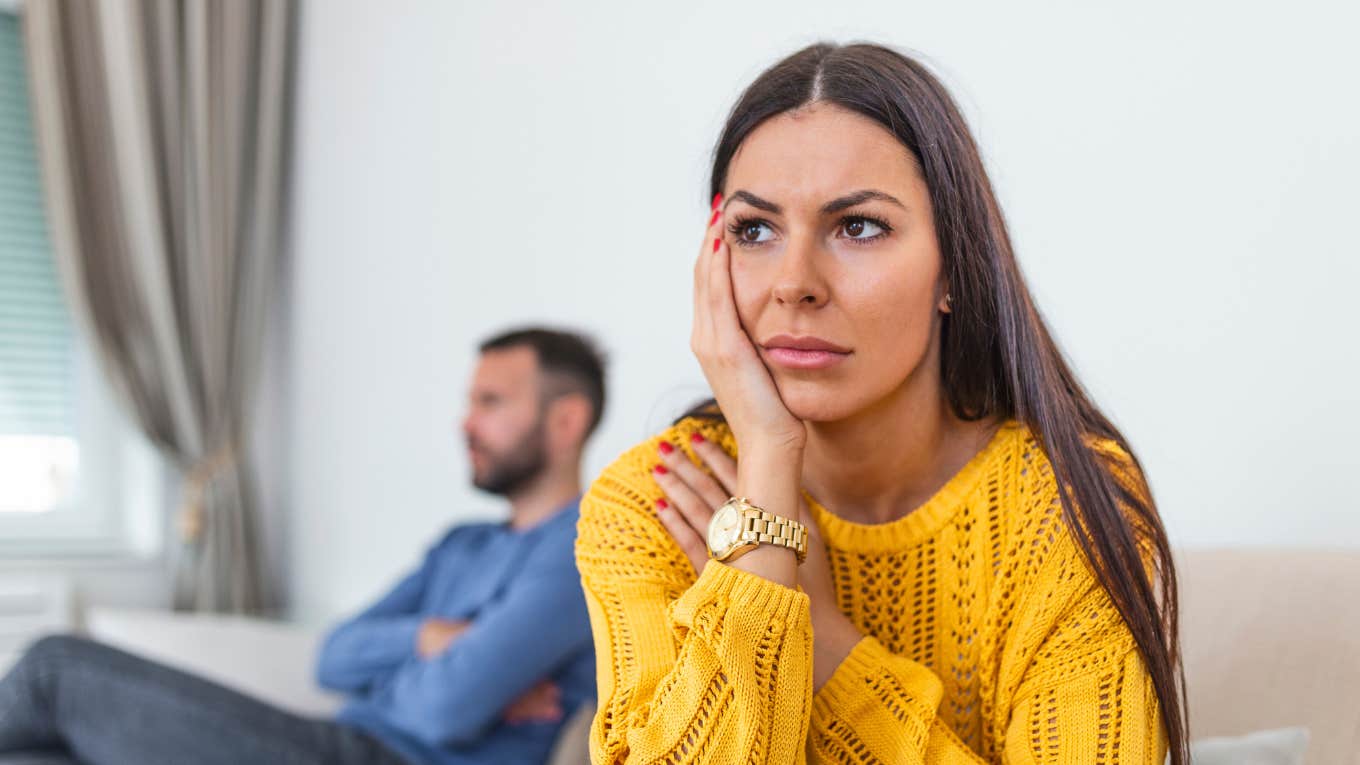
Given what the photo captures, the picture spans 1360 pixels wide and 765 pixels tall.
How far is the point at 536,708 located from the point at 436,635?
25 cm

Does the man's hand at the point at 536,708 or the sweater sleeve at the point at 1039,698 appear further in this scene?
the man's hand at the point at 536,708

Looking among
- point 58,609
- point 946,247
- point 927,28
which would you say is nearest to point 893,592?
point 946,247

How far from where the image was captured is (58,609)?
3.46 meters

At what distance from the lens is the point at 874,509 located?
47.9 inches

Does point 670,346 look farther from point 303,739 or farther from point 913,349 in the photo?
point 913,349

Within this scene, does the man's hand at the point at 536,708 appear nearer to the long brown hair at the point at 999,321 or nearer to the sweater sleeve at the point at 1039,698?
the sweater sleeve at the point at 1039,698

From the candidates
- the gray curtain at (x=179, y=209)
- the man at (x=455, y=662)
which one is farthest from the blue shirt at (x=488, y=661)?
the gray curtain at (x=179, y=209)

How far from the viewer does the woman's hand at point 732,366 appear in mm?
1112

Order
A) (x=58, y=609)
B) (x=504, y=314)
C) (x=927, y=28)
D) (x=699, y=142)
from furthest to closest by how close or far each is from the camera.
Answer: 1. (x=58, y=609)
2. (x=504, y=314)
3. (x=699, y=142)
4. (x=927, y=28)

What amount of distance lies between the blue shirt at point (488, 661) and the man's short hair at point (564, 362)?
24cm

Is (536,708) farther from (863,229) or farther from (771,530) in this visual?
(863,229)

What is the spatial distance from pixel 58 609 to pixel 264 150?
1.45 m

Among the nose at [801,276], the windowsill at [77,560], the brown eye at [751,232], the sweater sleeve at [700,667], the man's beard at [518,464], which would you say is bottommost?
the windowsill at [77,560]

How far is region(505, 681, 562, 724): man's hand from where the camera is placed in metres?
1.99
